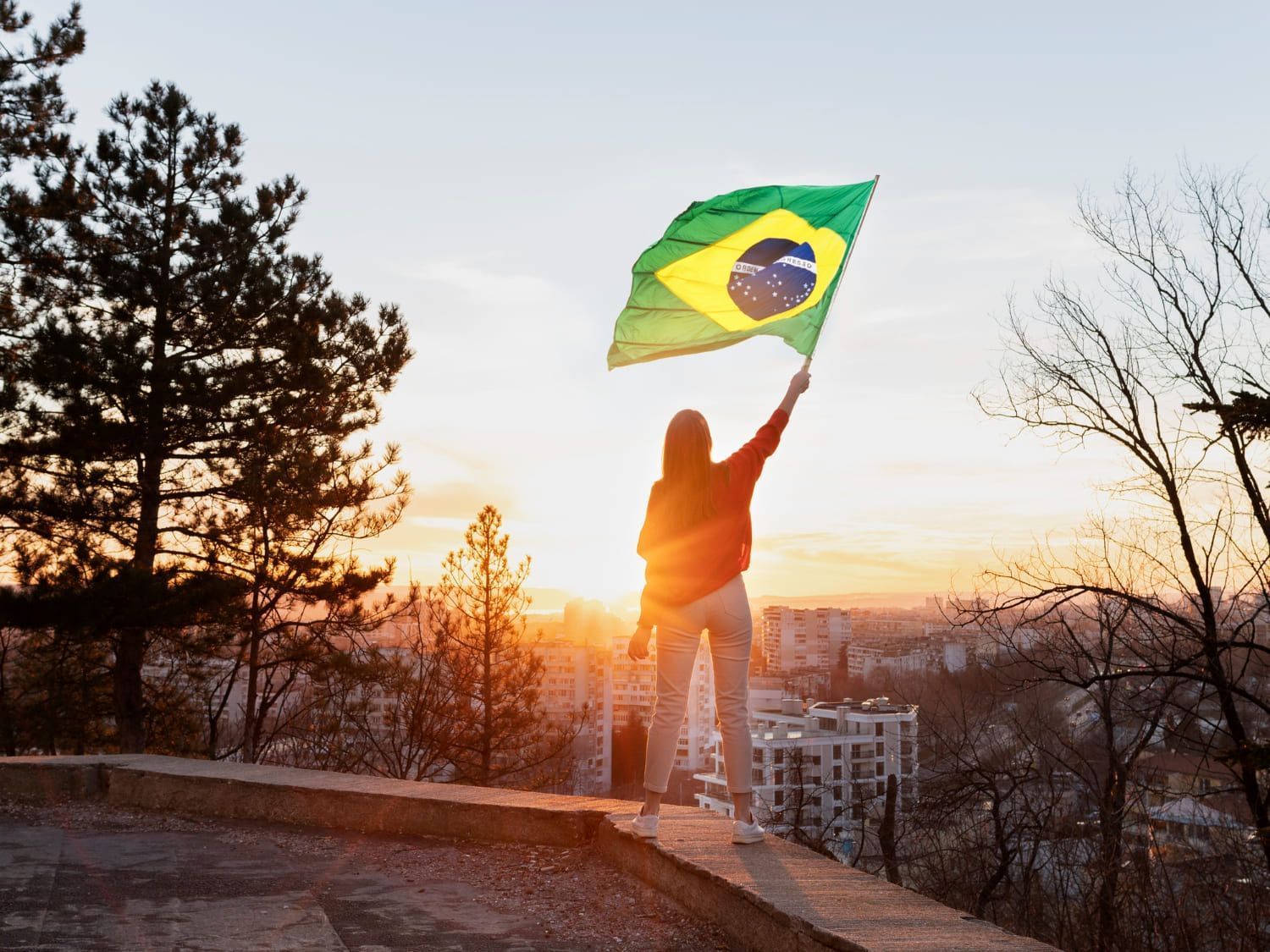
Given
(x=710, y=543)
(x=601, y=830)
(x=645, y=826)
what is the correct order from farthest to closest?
1. (x=601, y=830)
2. (x=645, y=826)
3. (x=710, y=543)

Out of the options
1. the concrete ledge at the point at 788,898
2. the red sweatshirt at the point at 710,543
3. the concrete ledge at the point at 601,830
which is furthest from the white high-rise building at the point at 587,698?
the red sweatshirt at the point at 710,543

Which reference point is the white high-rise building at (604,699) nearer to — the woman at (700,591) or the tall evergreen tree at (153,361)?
the tall evergreen tree at (153,361)

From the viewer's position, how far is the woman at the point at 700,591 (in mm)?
4125

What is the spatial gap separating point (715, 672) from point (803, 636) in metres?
86.5

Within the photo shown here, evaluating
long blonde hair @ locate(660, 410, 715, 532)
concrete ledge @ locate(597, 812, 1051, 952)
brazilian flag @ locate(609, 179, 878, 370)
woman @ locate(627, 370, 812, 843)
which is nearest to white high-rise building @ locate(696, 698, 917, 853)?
woman @ locate(627, 370, 812, 843)

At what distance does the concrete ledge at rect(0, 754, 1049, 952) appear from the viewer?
3.00m

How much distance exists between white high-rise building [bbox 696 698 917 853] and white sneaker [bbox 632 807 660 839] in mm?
A: 546

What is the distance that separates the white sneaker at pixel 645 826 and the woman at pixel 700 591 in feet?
0.64

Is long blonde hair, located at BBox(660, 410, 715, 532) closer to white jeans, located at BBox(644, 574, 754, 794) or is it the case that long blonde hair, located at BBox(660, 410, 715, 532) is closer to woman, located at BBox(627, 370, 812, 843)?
woman, located at BBox(627, 370, 812, 843)

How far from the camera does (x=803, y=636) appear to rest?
88.4 meters

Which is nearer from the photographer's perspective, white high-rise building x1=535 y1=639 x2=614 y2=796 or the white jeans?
the white jeans

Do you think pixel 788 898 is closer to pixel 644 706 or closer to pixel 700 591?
pixel 700 591

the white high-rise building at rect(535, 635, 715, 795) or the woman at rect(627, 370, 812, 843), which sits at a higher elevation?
the woman at rect(627, 370, 812, 843)

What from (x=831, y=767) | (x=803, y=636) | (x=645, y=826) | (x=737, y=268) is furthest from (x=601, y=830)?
(x=803, y=636)
